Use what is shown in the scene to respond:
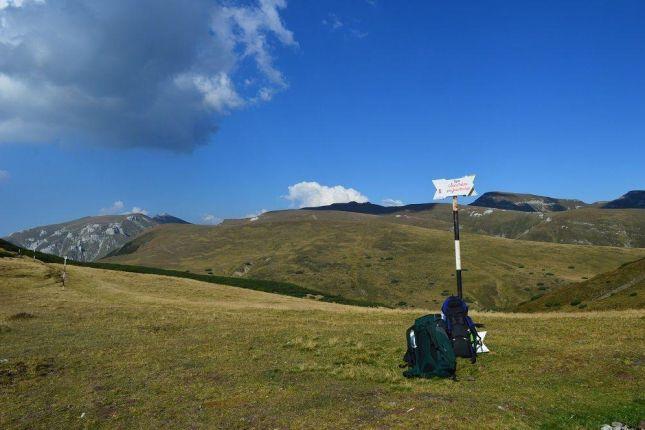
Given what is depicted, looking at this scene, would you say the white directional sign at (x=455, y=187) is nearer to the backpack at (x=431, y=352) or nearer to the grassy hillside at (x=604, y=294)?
the backpack at (x=431, y=352)

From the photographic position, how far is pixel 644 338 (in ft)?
61.2

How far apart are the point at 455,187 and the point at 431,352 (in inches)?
335

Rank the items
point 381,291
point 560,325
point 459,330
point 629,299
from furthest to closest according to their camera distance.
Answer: point 381,291 → point 629,299 → point 560,325 → point 459,330

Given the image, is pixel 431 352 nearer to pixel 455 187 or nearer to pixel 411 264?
pixel 455 187

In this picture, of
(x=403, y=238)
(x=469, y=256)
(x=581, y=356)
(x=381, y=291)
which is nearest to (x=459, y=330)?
(x=581, y=356)

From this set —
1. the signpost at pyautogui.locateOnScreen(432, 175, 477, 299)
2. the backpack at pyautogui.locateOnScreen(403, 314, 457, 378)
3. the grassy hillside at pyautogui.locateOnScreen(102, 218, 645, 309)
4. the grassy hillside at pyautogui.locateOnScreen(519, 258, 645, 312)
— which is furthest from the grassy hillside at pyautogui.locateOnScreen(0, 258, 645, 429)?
the grassy hillside at pyautogui.locateOnScreen(102, 218, 645, 309)

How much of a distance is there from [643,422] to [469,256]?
14943 cm

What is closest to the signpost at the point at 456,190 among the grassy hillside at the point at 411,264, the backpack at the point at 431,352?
the backpack at the point at 431,352

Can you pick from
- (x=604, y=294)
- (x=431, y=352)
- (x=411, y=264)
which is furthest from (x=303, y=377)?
(x=411, y=264)

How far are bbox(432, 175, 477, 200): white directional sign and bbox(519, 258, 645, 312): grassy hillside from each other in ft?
86.8

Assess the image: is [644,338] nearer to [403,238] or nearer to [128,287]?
[128,287]

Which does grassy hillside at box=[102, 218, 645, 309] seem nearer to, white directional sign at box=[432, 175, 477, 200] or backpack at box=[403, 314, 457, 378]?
white directional sign at box=[432, 175, 477, 200]

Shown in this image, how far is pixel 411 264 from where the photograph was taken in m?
150

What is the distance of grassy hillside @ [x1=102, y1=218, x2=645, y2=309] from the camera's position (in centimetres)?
12544
